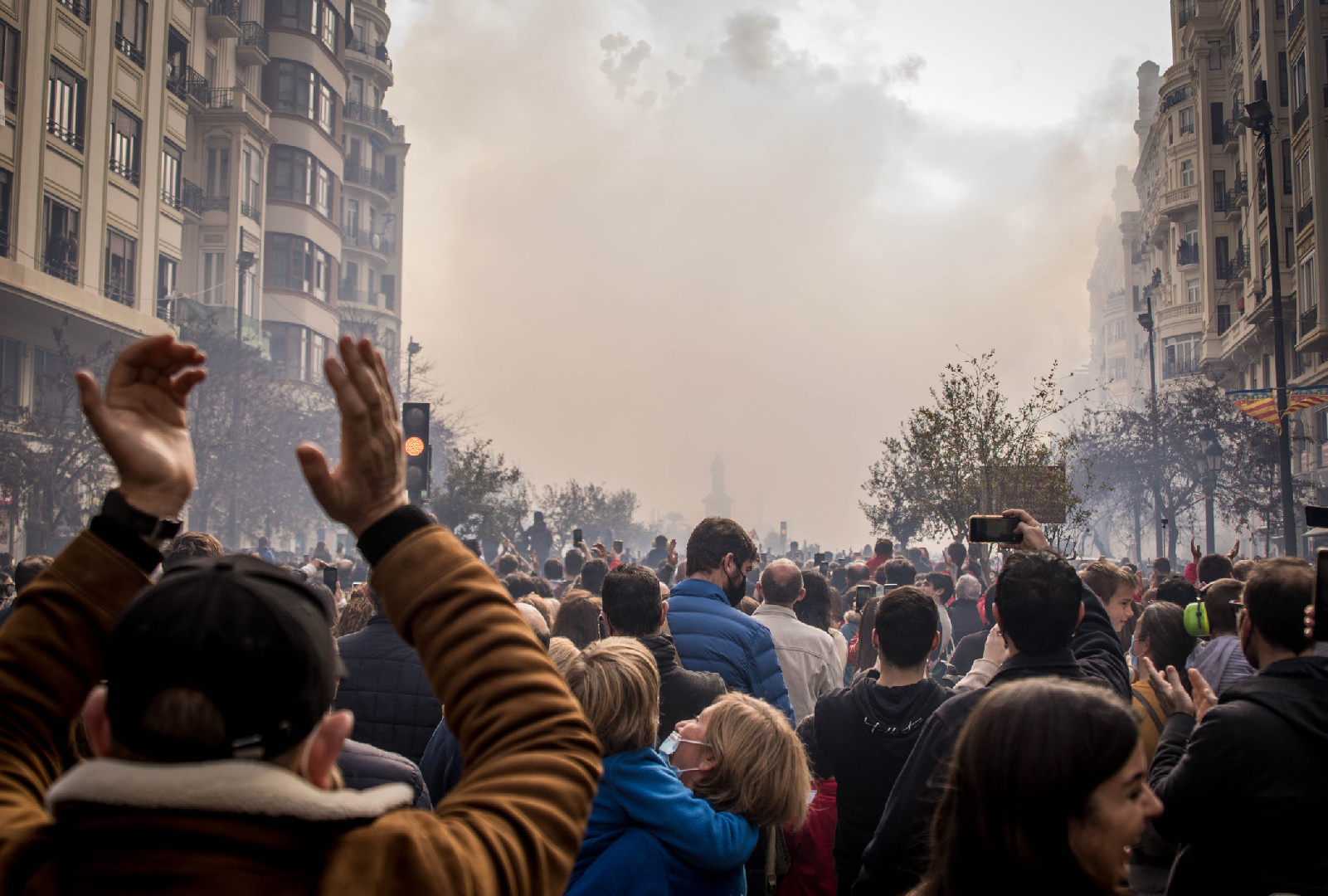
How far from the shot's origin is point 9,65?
2616 centimetres

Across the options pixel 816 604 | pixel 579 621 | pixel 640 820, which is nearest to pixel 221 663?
pixel 640 820

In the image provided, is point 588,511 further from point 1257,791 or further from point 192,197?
point 1257,791

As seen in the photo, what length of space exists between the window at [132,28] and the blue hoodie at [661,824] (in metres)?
35.4

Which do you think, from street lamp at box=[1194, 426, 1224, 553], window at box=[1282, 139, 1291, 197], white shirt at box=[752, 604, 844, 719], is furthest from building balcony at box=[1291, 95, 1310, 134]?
white shirt at box=[752, 604, 844, 719]

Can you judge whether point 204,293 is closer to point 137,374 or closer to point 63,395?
point 63,395

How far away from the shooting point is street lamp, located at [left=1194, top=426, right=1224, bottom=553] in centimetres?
3381

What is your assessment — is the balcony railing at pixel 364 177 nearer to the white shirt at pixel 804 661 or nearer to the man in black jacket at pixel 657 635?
the white shirt at pixel 804 661

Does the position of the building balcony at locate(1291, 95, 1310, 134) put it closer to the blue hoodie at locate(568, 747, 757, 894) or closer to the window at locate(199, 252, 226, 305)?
the blue hoodie at locate(568, 747, 757, 894)

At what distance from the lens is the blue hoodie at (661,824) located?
328 cm

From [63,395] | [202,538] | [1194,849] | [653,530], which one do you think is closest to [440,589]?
[1194,849]

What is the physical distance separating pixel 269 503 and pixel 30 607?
144 ft

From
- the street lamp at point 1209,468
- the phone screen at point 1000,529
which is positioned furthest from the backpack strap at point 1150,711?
the street lamp at point 1209,468

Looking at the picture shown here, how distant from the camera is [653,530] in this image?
327 feet

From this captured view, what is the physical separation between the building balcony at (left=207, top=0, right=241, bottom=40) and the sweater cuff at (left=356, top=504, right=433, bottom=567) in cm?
5200
